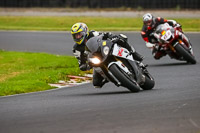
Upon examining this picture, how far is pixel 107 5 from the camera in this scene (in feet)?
138

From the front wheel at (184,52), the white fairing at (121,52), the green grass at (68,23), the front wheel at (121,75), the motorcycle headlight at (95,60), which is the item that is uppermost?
the white fairing at (121,52)

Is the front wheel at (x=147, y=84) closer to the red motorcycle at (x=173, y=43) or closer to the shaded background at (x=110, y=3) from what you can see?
the red motorcycle at (x=173, y=43)

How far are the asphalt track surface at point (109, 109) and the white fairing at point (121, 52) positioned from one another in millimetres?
709

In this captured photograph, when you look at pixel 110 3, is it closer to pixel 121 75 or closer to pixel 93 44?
pixel 93 44

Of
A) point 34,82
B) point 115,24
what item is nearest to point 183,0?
point 115,24

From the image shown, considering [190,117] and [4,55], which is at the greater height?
[190,117]

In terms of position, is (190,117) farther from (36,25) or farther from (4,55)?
(36,25)

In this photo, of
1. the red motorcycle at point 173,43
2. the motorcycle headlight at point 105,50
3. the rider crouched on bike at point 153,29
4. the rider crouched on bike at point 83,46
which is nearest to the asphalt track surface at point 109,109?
the rider crouched on bike at point 83,46

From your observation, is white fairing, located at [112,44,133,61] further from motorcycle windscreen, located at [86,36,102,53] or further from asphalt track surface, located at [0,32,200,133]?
asphalt track surface, located at [0,32,200,133]

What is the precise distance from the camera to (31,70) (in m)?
17.4

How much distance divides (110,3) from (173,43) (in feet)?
82.7

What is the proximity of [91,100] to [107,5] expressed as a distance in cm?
3221

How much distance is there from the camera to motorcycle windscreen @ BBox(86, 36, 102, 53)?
10570 mm

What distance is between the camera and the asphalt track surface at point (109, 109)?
7.48 m
